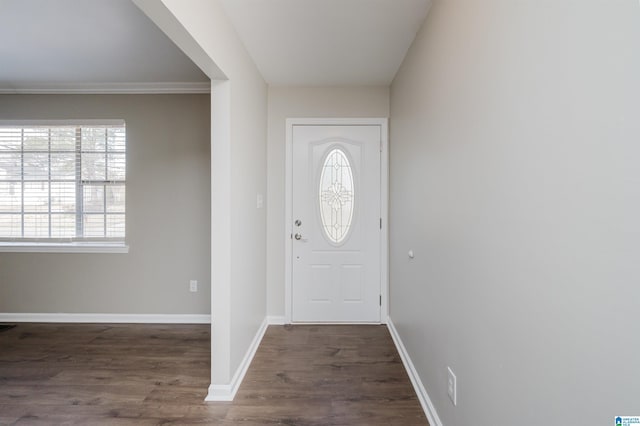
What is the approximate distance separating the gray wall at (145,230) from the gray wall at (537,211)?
259 cm

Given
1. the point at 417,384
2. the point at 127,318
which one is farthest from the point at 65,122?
the point at 417,384

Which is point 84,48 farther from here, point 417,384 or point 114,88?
point 417,384

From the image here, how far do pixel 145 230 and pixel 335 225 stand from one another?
6.87 ft

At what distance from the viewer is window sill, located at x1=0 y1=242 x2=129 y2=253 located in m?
3.39

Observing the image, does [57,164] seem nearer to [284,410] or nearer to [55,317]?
[55,317]

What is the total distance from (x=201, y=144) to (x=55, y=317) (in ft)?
8.29

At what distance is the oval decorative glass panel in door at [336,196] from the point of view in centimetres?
337

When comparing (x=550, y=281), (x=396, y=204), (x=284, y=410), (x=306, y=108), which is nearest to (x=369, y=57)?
(x=306, y=108)

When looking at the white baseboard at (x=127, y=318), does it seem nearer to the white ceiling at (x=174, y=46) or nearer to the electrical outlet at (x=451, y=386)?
the white ceiling at (x=174, y=46)

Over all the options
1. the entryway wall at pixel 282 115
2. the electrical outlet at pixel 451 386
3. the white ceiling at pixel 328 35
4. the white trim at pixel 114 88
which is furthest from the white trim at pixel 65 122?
the electrical outlet at pixel 451 386

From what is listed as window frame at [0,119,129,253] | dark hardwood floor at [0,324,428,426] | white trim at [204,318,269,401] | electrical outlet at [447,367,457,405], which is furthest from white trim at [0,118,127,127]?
electrical outlet at [447,367,457,405]

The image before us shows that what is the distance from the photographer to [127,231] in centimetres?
340

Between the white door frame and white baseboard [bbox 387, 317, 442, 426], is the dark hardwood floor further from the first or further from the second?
the white door frame

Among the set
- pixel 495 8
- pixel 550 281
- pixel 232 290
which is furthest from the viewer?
pixel 232 290
